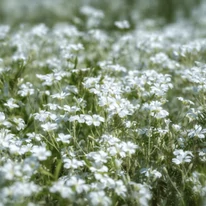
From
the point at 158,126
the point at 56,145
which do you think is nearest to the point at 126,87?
the point at 158,126

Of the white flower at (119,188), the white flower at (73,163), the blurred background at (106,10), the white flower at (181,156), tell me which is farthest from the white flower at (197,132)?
the blurred background at (106,10)

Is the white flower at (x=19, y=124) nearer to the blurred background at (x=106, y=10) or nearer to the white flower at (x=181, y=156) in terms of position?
the white flower at (x=181, y=156)

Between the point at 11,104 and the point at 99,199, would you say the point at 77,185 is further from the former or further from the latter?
the point at 11,104

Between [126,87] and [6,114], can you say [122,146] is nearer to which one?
[126,87]

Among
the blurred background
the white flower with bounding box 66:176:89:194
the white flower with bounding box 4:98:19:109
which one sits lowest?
the blurred background

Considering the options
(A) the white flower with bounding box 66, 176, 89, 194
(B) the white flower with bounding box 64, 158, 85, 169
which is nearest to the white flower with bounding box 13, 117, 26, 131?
(B) the white flower with bounding box 64, 158, 85, 169

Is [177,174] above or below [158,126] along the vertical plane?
below

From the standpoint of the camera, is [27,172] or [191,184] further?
[191,184]

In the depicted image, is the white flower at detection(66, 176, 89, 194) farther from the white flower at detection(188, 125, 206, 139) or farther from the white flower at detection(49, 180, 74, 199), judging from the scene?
the white flower at detection(188, 125, 206, 139)

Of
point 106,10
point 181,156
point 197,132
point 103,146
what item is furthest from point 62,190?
point 106,10
